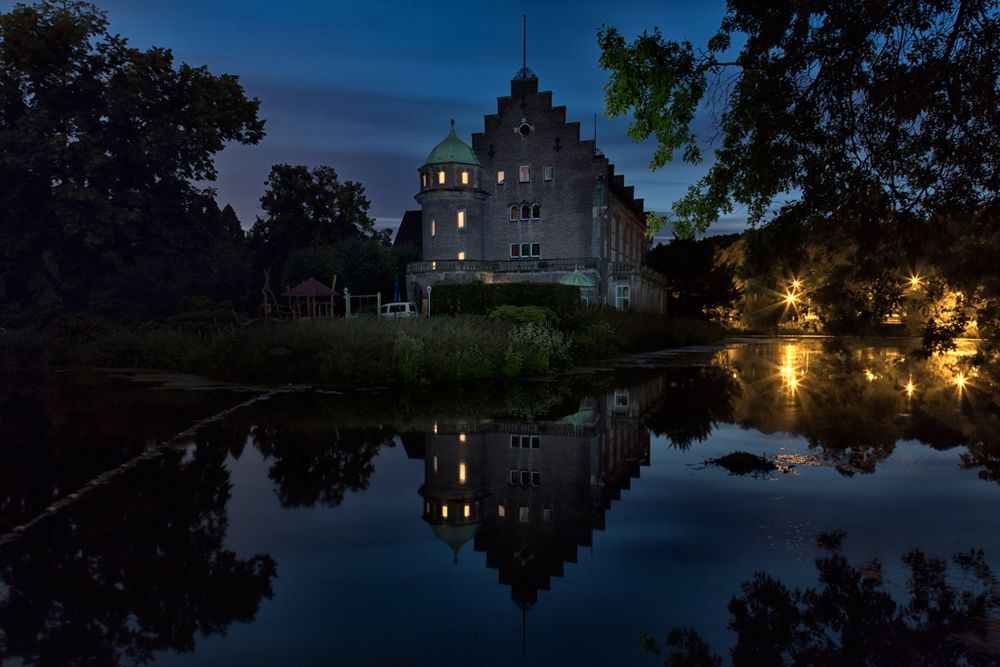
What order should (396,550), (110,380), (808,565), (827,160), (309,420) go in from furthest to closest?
(110,380), (309,420), (827,160), (396,550), (808,565)

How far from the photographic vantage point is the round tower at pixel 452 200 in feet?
159

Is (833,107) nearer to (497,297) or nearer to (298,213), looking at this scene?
(497,297)

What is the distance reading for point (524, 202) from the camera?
50.0m

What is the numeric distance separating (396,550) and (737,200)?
7007 millimetres

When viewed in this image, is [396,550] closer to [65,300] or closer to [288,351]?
[288,351]

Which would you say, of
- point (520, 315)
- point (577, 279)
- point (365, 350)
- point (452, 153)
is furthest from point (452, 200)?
point (365, 350)

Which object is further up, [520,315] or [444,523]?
[520,315]

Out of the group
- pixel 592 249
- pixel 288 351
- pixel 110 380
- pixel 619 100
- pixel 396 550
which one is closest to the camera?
pixel 396 550

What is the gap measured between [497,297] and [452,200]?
20.1 meters

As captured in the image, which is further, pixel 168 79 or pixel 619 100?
pixel 168 79

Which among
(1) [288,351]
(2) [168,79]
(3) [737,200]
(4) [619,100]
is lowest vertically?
(1) [288,351]

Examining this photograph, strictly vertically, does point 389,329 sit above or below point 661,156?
below

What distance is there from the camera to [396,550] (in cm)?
549

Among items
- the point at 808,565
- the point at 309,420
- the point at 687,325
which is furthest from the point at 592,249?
the point at 808,565
